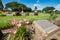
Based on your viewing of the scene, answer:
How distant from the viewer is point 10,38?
19.3 feet

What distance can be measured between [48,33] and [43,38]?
1.47ft

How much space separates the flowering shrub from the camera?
554cm

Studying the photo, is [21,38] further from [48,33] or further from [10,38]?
[48,33]

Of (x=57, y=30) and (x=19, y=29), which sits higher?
(x=19, y=29)

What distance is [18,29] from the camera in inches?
220

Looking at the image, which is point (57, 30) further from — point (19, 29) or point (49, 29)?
point (19, 29)

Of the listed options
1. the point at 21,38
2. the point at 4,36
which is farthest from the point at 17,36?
the point at 4,36

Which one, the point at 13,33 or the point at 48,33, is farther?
the point at 48,33

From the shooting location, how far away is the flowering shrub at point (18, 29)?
5.54 m

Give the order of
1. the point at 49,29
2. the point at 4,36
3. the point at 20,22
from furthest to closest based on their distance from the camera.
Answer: the point at 49,29, the point at 4,36, the point at 20,22

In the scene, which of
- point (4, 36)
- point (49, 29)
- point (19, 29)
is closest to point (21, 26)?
point (19, 29)

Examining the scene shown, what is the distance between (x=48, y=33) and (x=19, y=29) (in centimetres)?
167

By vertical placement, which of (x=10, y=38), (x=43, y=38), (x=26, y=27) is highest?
(x=26, y=27)

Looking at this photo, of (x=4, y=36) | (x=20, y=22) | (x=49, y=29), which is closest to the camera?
(x=20, y=22)
